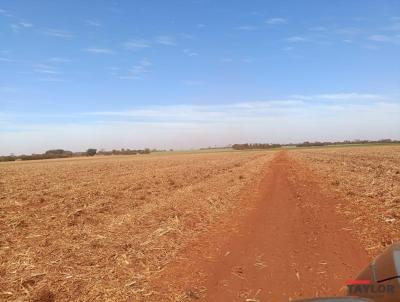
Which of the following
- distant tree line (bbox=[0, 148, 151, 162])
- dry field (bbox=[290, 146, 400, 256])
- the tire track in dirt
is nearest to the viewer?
the tire track in dirt

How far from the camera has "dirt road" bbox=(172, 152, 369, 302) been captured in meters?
5.99

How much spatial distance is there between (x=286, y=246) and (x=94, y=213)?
6.42 metres

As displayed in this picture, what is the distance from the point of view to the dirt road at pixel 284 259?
5.99m

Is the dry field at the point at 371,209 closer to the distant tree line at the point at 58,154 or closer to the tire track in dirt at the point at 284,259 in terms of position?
the tire track in dirt at the point at 284,259

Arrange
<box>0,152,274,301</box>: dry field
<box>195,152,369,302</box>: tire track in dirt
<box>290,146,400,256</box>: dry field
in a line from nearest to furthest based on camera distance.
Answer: <box>195,152,369,302</box>: tire track in dirt → <box>0,152,274,301</box>: dry field → <box>290,146,400,256</box>: dry field

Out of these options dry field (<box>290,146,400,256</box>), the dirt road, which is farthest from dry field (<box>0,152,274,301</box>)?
dry field (<box>290,146,400,256</box>)

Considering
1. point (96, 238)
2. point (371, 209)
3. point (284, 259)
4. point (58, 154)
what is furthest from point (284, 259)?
point (58, 154)

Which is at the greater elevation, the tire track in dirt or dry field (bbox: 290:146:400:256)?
dry field (bbox: 290:146:400:256)

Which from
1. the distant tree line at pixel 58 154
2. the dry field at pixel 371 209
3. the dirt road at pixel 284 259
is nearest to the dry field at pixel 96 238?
the dirt road at pixel 284 259

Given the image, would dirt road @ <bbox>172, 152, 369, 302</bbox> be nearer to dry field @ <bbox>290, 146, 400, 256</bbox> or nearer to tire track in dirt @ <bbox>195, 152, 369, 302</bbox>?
tire track in dirt @ <bbox>195, 152, 369, 302</bbox>

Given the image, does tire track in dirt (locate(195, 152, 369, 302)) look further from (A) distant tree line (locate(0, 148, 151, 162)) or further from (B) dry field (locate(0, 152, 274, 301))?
(A) distant tree line (locate(0, 148, 151, 162))

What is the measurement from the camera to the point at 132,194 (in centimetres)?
1664

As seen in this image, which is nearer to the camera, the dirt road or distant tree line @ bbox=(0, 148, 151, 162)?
the dirt road

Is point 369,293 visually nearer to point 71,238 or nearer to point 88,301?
point 88,301
